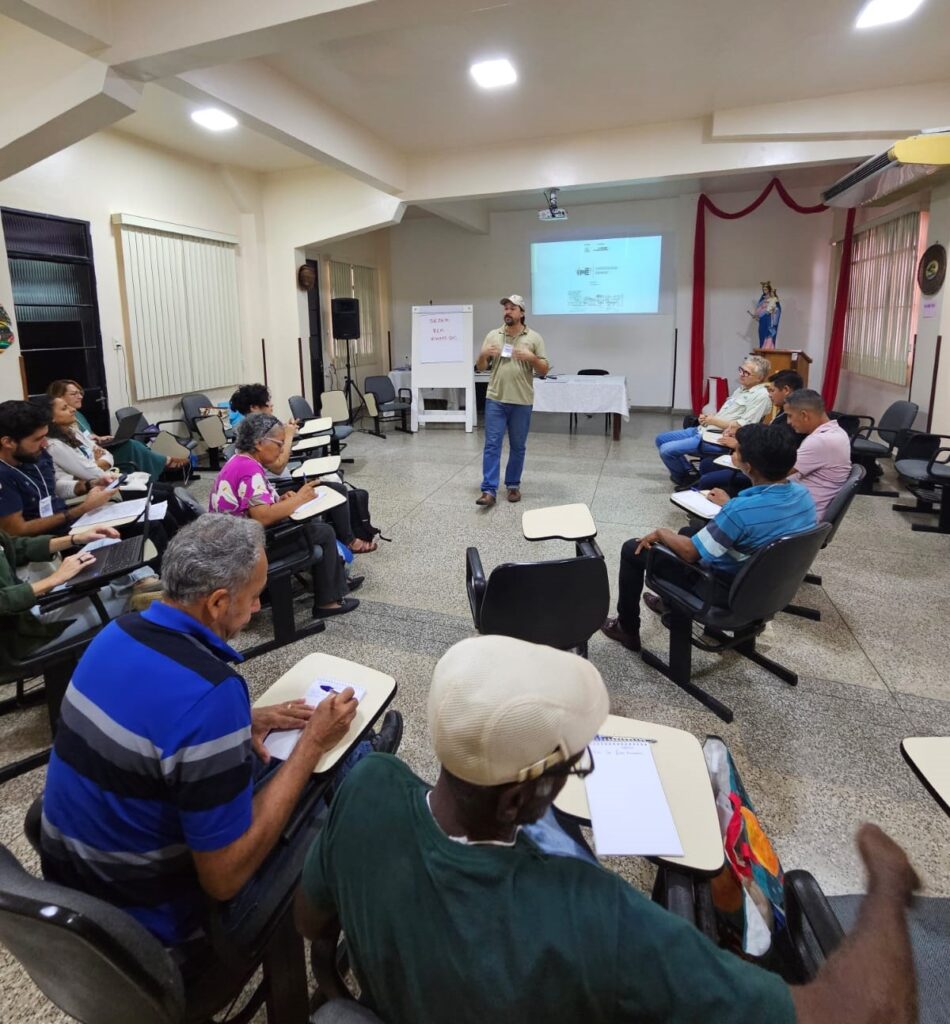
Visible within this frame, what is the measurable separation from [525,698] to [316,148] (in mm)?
5683

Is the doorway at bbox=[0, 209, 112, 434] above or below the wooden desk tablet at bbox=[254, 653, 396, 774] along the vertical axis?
above

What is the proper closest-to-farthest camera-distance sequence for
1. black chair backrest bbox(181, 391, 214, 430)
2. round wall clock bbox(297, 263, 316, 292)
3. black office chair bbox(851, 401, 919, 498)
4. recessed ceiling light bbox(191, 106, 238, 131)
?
black office chair bbox(851, 401, 919, 498)
recessed ceiling light bbox(191, 106, 238, 131)
black chair backrest bbox(181, 391, 214, 430)
round wall clock bbox(297, 263, 316, 292)

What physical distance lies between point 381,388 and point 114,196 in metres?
3.56

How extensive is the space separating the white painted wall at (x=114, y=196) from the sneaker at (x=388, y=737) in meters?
5.11

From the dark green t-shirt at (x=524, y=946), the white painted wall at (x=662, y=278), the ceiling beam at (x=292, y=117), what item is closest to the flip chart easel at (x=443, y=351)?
the ceiling beam at (x=292, y=117)

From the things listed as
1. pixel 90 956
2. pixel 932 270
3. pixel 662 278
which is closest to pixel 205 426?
pixel 90 956

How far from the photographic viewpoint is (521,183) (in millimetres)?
6527

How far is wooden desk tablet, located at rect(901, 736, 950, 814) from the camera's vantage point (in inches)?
42.9

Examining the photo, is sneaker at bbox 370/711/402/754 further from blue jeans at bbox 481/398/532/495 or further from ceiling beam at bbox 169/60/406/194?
ceiling beam at bbox 169/60/406/194

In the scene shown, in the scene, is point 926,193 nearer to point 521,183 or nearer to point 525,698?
point 521,183

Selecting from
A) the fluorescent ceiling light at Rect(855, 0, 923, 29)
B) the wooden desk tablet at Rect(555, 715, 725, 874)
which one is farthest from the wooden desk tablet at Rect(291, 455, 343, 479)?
the fluorescent ceiling light at Rect(855, 0, 923, 29)

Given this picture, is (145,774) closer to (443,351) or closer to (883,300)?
(443,351)

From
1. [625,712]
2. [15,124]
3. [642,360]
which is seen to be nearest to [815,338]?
[642,360]

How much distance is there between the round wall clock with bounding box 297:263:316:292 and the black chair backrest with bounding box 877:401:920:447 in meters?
6.42
